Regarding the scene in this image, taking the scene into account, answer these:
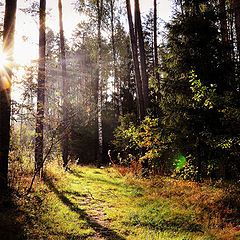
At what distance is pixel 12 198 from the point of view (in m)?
4.35

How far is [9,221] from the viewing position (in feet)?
11.5

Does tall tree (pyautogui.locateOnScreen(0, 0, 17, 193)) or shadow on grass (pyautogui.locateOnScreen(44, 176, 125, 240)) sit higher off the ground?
tall tree (pyautogui.locateOnScreen(0, 0, 17, 193))

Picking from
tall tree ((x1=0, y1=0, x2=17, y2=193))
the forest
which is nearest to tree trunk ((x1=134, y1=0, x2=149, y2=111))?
the forest

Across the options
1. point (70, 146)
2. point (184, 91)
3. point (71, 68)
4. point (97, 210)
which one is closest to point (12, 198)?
point (97, 210)

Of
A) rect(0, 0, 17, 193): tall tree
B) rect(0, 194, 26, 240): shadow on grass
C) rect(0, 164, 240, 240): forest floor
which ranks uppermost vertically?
rect(0, 0, 17, 193): tall tree

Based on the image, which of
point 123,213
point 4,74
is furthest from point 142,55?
point 123,213

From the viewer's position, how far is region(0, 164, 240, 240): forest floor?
3619 mm

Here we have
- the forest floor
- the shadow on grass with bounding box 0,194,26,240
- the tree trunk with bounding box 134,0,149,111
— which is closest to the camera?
the shadow on grass with bounding box 0,194,26,240

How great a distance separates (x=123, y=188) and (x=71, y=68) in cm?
2232

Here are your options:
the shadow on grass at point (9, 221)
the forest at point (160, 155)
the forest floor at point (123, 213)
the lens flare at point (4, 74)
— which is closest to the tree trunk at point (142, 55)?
the forest at point (160, 155)

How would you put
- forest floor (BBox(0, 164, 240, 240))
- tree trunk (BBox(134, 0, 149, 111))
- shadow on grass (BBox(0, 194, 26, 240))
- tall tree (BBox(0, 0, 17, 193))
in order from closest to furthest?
shadow on grass (BBox(0, 194, 26, 240)), forest floor (BBox(0, 164, 240, 240)), tall tree (BBox(0, 0, 17, 193)), tree trunk (BBox(134, 0, 149, 111))

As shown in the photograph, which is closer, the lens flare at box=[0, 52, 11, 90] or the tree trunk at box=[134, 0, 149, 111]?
the lens flare at box=[0, 52, 11, 90]

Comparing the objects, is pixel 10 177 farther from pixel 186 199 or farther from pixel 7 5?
pixel 186 199

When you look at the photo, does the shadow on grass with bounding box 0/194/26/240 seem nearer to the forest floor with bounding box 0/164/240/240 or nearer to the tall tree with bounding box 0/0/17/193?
the forest floor with bounding box 0/164/240/240
